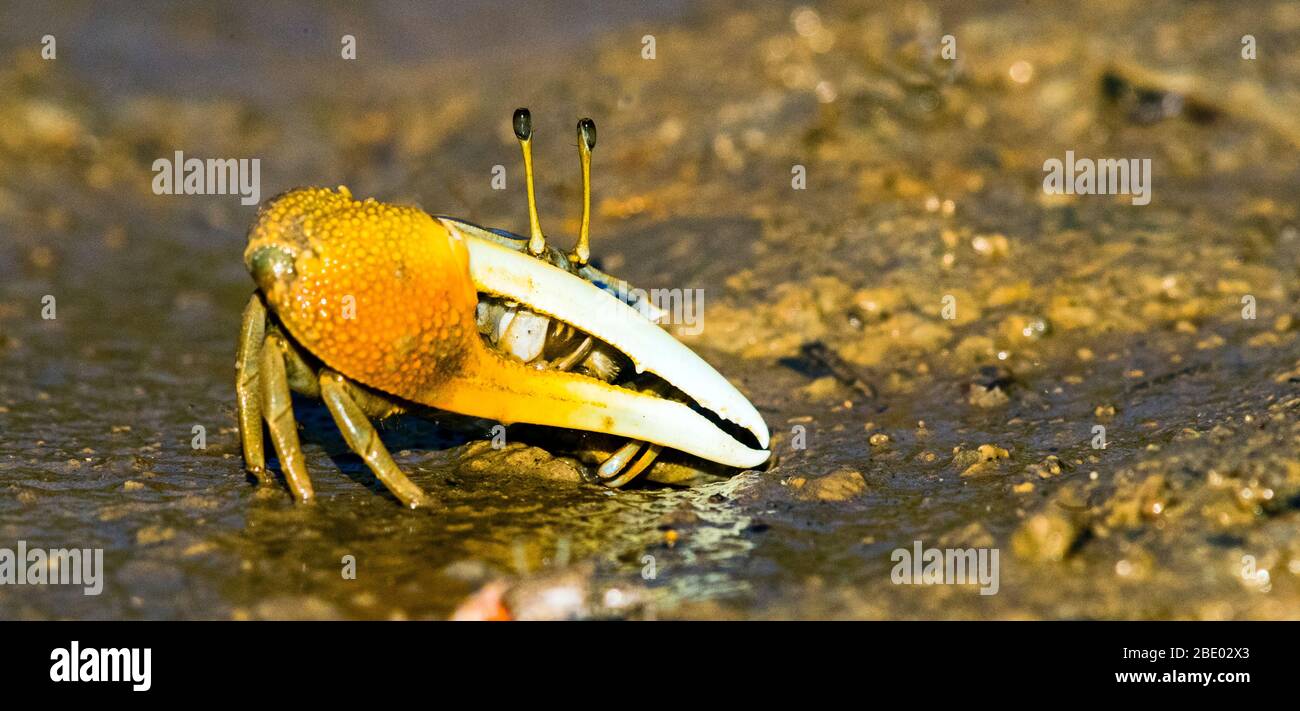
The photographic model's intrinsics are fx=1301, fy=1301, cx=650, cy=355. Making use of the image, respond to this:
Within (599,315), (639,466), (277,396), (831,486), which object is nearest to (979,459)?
(831,486)

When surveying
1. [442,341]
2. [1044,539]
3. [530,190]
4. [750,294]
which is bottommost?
[1044,539]

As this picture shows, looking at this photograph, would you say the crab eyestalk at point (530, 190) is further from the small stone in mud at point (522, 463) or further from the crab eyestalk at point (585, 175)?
the small stone in mud at point (522, 463)

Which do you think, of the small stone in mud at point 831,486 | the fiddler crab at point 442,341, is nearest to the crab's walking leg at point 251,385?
the fiddler crab at point 442,341

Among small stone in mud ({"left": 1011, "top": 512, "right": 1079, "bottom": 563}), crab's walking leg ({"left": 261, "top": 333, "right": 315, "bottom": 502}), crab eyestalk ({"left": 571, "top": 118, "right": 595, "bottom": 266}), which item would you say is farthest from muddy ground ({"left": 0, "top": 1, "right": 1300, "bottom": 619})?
crab eyestalk ({"left": 571, "top": 118, "right": 595, "bottom": 266})

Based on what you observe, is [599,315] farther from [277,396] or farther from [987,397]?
[987,397]

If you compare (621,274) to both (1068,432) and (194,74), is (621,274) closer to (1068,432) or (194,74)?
(1068,432)
